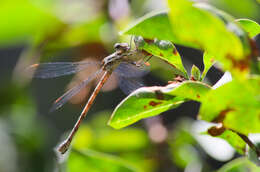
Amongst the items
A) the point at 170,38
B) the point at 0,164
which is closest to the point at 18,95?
the point at 0,164

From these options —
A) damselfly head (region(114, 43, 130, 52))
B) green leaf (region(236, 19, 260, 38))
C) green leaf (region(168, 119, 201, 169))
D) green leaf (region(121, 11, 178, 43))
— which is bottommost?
green leaf (region(168, 119, 201, 169))

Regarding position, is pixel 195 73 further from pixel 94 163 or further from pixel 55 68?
pixel 55 68

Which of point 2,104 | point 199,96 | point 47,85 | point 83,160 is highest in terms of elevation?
point 199,96

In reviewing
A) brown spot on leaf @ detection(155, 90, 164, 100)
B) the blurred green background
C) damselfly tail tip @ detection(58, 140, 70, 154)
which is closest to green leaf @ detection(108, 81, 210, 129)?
brown spot on leaf @ detection(155, 90, 164, 100)

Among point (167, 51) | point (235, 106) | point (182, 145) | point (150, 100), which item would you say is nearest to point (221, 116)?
point (235, 106)

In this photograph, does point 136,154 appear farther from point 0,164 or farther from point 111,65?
point 0,164

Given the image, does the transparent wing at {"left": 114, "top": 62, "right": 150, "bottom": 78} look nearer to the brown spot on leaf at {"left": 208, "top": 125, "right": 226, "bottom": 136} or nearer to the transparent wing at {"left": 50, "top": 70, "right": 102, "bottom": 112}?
the transparent wing at {"left": 50, "top": 70, "right": 102, "bottom": 112}

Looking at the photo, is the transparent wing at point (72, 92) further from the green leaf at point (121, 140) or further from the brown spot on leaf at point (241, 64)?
the brown spot on leaf at point (241, 64)
